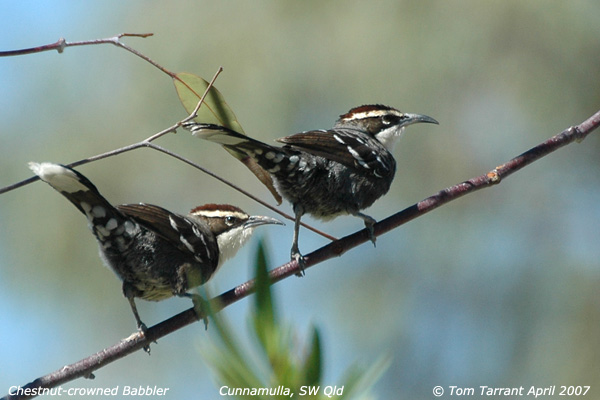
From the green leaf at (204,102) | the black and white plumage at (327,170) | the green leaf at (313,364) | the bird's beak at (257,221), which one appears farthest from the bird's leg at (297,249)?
the green leaf at (313,364)

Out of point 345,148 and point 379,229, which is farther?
point 345,148

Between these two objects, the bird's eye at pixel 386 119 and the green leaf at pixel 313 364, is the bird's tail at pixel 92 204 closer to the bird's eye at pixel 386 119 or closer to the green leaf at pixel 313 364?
the green leaf at pixel 313 364

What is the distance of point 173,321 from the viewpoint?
2049mm

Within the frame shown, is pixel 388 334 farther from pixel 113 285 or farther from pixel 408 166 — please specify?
pixel 113 285

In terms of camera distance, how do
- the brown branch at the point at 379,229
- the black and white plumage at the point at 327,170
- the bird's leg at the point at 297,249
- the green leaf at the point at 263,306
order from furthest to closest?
the black and white plumage at the point at 327,170
the bird's leg at the point at 297,249
the brown branch at the point at 379,229
the green leaf at the point at 263,306

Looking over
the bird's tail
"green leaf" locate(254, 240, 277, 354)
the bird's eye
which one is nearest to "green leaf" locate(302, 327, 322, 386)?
"green leaf" locate(254, 240, 277, 354)

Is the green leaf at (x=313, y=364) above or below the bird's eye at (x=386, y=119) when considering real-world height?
below

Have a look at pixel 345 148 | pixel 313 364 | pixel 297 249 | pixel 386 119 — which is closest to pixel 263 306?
pixel 313 364

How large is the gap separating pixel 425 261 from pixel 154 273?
5.81 meters

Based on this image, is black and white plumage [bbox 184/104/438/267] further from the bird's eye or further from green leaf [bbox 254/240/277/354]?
green leaf [bbox 254/240/277/354]

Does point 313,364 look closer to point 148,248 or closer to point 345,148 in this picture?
point 148,248

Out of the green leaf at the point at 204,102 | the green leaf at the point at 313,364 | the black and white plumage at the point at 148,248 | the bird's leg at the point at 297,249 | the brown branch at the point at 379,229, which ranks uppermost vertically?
the green leaf at the point at 204,102

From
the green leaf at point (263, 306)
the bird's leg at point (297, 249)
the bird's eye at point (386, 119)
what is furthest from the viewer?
the bird's eye at point (386, 119)

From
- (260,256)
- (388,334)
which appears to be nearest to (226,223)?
(260,256)
